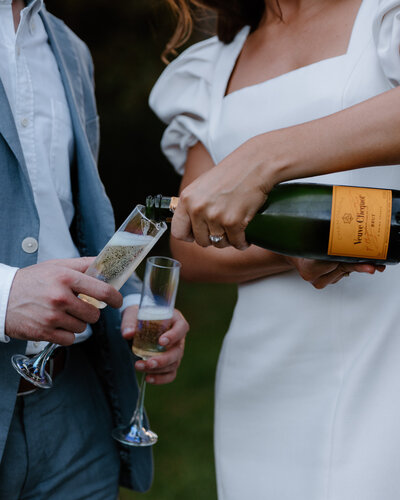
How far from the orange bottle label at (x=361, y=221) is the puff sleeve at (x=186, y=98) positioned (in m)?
0.82

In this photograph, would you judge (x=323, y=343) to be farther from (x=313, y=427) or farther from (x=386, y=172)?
(x=386, y=172)

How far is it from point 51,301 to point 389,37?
1138 millimetres

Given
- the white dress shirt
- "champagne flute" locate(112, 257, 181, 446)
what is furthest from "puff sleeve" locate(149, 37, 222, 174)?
"champagne flute" locate(112, 257, 181, 446)

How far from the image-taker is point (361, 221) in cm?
152

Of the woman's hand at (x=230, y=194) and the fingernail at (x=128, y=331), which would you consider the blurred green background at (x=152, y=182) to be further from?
the woman's hand at (x=230, y=194)

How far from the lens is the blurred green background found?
15.1ft

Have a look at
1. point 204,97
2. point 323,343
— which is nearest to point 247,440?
point 323,343

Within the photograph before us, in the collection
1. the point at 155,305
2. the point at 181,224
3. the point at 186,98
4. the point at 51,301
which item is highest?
the point at 186,98

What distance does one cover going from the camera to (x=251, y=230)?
6.41ft

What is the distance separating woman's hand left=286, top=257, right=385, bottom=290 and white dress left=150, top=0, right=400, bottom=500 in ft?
0.63

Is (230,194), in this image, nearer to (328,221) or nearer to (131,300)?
(328,221)

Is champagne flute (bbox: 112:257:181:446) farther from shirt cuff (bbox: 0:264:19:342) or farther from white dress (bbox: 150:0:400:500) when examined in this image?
shirt cuff (bbox: 0:264:19:342)

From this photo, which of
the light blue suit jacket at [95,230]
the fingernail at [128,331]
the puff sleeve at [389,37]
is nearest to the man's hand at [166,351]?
the fingernail at [128,331]

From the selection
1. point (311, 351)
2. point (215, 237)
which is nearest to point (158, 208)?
point (215, 237)
